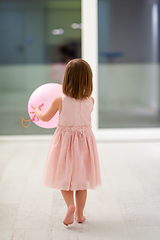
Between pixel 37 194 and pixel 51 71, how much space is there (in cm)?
218

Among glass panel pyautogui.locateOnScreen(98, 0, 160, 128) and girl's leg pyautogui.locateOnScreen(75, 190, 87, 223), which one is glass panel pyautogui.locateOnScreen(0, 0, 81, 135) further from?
girl's leg pyautogui.locateOnScreen(75, 190, 87, 223)

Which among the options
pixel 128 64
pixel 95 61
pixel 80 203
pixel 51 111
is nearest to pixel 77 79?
pixel 51 111

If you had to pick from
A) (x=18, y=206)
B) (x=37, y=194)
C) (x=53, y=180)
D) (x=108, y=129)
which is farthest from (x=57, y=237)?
(x=108, y=129)

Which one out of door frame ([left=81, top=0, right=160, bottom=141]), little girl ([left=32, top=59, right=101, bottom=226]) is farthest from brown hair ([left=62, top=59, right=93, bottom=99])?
door frame ([left=81, top=0, right=160, bottom=141])

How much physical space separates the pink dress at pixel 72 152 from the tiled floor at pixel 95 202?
28 cm

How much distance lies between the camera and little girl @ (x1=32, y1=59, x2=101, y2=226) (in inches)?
67.8

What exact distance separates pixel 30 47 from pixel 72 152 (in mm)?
2618

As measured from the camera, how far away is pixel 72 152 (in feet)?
5.79

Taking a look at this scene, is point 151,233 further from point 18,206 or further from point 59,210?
point 18,206

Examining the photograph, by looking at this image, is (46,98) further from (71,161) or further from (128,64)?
(128,64)

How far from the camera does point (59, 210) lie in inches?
80.0

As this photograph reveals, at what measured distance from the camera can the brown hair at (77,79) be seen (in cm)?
170

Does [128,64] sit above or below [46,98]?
above

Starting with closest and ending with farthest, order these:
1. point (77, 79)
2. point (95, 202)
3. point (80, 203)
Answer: point (77, 79) < point (80, 203) < point (95, 202)
